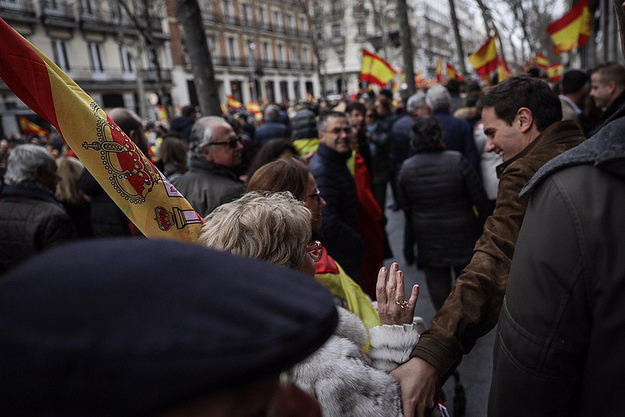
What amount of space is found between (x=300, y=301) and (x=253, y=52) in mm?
46289

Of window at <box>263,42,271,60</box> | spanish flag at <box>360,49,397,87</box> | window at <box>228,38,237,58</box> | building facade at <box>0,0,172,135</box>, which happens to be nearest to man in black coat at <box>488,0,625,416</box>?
spanish flag at <box>360,49,397,87</box>

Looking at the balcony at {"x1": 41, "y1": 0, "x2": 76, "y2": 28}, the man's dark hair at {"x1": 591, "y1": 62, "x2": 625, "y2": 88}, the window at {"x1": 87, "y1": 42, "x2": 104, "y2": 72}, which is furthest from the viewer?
the window at {"x1": 87, "y1": 42, "x2": 104, "y2": 72}

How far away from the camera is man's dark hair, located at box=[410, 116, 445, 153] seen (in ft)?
11.5

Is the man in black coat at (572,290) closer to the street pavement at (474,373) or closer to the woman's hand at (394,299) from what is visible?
the woman's hand at (394,299)

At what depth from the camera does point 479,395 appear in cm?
298

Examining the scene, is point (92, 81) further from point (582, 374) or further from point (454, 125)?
point (582, 374)

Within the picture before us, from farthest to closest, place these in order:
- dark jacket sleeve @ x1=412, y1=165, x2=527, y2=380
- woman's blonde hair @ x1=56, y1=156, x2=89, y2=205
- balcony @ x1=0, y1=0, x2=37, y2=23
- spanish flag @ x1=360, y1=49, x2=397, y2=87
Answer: balcony @ x1=0, y1=0, x2=37, y2=23 → spanish flag @ x1=360, y1=49, x2=397, y2=87 → woman's blonde hair @ x1=56, y1=156, x2=89, y2=205 → dark jacket sleeve @ x1=412, y1=165, x2=527, y2=380

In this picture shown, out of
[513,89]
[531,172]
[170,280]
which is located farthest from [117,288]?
[513,89]

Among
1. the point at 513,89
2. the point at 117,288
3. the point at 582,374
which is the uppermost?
the point at 513,89

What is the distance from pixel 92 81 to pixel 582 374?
110 feet

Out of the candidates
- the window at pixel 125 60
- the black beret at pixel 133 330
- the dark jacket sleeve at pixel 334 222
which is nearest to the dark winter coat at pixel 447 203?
the dark jacket sleeve at pixel 334 222

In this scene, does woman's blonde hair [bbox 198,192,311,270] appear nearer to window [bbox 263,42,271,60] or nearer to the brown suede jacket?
the brown suede jacket

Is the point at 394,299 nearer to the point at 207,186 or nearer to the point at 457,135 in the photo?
the point at 207,186

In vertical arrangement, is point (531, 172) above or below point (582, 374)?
above
